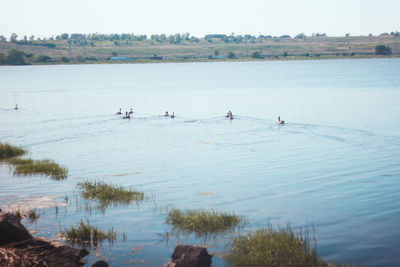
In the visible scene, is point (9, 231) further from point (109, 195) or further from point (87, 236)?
point (109, 195)

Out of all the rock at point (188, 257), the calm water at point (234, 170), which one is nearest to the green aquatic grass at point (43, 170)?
the calm water at point (234, 170)

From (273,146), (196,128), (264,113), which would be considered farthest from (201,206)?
(264,113)

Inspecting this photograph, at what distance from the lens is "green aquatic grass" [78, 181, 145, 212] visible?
2206 cm

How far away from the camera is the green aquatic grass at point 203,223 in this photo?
17844mm

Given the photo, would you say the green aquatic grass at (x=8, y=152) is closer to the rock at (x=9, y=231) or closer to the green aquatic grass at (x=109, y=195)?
the green aquatic grass at (x=109, y=195)

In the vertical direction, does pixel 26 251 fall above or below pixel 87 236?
above

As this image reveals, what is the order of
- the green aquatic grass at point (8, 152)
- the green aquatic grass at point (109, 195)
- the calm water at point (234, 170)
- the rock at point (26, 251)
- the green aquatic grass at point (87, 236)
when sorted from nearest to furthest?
1. the rock at point (26, 251)
2. the green aquatic grass at point (87, 236)
3. the calm water at point (234, 170)
4. the green aquatic grass at point (109, 195)
5. the green aquatic grass at point (8, 152)

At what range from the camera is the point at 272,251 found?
14750 millimetres

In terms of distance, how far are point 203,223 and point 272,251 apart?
419cm

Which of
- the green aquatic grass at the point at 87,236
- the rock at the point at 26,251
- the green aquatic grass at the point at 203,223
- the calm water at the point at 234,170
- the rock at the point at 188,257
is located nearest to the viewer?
the rock at the point at 26,251

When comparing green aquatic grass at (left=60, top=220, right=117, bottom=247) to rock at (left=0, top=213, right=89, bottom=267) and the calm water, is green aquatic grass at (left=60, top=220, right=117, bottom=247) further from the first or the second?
rock at (left=0, top=213, right=89, bottom=267)

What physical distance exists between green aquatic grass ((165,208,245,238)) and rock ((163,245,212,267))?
13.1 feet

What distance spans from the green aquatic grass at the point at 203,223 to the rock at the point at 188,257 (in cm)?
399

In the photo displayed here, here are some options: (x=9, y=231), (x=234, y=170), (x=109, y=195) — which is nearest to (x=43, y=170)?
(x=109, y=195)
